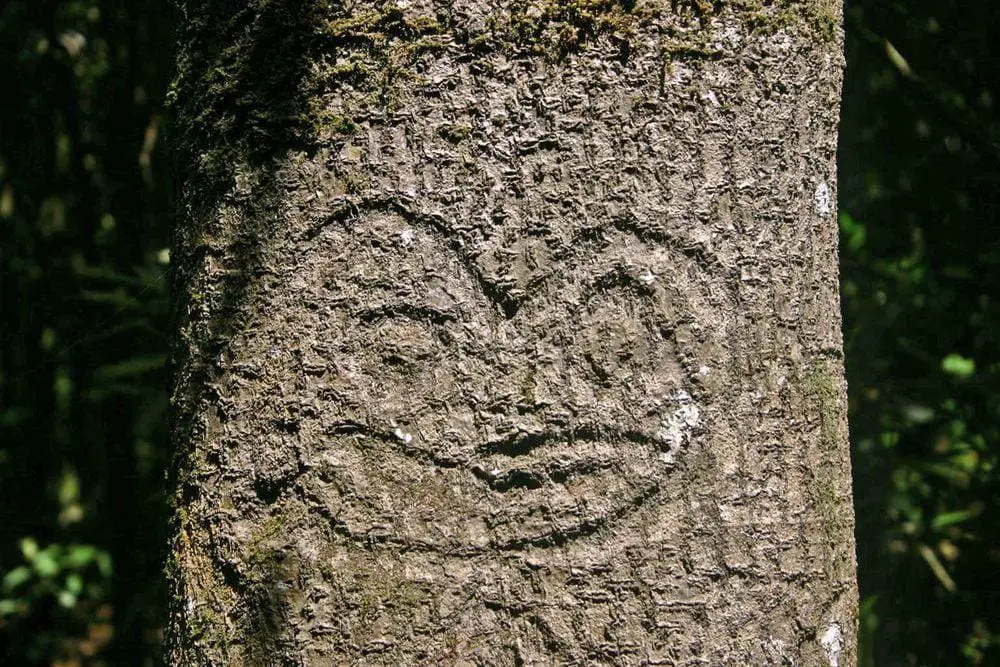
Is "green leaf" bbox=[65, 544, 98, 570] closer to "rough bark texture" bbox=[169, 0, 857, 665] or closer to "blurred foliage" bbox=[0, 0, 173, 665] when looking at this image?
"blurred foliage" bbox=[0, 0, 173, 665]

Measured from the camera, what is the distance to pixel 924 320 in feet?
6.77

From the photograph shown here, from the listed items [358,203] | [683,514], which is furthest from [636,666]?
[358,203]

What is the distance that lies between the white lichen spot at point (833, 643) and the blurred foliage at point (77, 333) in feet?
6.36

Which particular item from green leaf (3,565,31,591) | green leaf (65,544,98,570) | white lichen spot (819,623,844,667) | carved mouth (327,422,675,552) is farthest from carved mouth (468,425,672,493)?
green leaf (3,565,31,591)

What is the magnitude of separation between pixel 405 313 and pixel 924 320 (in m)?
1.69

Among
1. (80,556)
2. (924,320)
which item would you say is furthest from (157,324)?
(924,320)

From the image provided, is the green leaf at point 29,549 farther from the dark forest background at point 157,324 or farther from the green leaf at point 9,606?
the green leaf at point 9,606

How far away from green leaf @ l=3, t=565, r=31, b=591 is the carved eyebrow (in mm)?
2136

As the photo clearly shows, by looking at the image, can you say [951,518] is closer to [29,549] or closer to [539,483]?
[539,483]

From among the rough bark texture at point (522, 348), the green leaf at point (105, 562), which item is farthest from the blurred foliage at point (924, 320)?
the green leaf at point (105, 562)

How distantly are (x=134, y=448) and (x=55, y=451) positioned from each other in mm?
363

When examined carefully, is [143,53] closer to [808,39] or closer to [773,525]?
[808,39]

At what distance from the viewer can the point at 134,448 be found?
2.65m

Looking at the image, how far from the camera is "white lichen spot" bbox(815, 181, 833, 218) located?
87 cm
